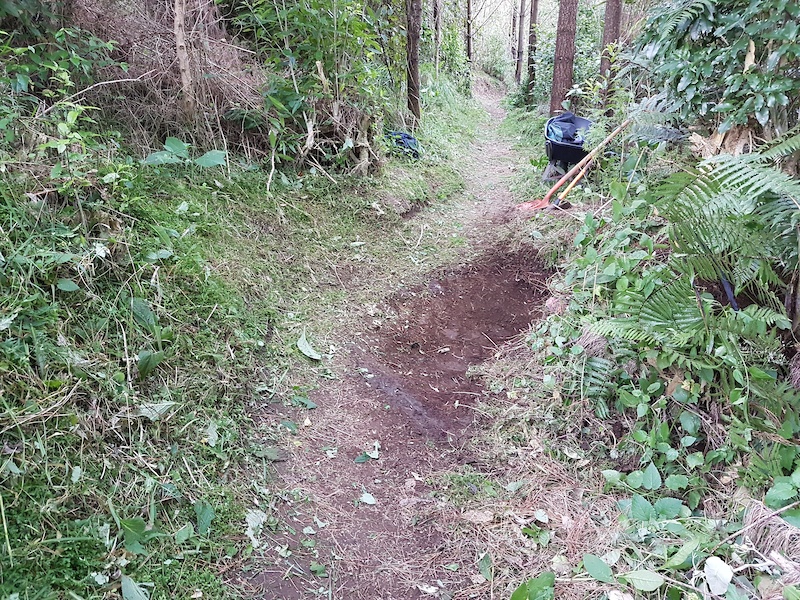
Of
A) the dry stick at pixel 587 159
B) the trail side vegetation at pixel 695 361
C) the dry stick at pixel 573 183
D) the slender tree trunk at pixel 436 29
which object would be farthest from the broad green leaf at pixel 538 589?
the slender tree trunk at pixel 436 29

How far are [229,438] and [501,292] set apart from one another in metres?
2.56

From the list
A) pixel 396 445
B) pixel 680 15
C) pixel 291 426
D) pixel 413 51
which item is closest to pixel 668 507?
pixel 396 445

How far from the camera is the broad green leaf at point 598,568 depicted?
5.88ft

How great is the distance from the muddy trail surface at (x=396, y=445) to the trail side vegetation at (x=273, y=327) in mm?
150

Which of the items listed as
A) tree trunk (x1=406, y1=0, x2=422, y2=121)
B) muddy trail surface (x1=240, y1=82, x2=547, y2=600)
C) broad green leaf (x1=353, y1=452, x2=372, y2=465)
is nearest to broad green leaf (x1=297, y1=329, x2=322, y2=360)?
muddy trail surface (x1=240, y1=82, x2=547, y2=600)

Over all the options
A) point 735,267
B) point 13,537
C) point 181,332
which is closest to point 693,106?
point 735,267

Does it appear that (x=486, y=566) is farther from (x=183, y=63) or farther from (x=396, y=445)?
(x=183, y=63)

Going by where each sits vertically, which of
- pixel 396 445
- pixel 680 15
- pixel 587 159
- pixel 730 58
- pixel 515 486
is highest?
pixel 680 15

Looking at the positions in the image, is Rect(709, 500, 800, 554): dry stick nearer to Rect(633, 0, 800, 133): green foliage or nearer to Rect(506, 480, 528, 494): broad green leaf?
Rect(506, 480, 528, 494): broad green leaf

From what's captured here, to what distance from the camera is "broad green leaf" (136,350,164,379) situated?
88.7 inches

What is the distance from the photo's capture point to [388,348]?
11.4 feet

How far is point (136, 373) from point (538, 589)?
1.92 meters

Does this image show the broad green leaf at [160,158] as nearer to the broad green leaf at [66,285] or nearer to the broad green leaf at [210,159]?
the broad green leaf at [210,159]

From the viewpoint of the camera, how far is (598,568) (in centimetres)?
182
